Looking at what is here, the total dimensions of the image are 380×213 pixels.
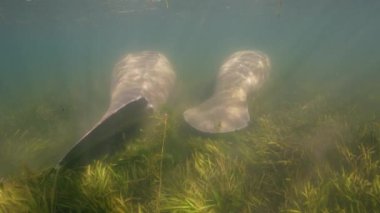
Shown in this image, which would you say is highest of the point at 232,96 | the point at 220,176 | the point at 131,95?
the point at 131,95

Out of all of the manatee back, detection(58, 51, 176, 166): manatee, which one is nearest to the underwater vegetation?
detection(58, 51, 176, 166): manatee

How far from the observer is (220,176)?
233 inches

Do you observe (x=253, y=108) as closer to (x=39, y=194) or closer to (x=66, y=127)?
(x=66, y=127)

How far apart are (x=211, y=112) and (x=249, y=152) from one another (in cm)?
153

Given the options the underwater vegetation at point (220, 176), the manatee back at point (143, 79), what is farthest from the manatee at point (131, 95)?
the underwater vegetation at point (220, 176)

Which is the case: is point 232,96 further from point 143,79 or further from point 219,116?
point 143,79

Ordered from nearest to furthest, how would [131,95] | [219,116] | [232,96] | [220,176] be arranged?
1. [220,176]
2. [219,116]
3. [131,95]
4. [232,96]

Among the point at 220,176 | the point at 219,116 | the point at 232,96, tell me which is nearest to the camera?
the point at 220,176

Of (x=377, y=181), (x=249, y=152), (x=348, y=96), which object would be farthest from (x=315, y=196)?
(x=348, y=96)

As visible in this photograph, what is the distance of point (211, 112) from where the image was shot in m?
8.08

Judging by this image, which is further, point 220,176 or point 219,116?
point 219,116

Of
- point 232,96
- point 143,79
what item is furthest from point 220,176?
point 143,79

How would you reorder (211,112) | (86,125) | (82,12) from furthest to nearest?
(82,12)
(86,125)
(211,112)

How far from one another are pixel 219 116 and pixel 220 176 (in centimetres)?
216
